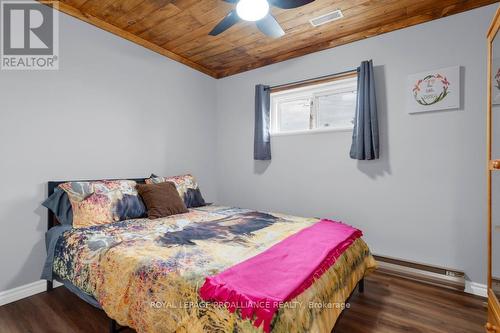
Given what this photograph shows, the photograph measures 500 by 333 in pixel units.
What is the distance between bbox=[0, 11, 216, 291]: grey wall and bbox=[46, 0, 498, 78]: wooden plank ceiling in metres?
0.18

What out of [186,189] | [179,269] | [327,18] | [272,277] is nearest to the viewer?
[272,277]

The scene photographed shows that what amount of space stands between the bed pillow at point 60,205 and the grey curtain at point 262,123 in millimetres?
2172

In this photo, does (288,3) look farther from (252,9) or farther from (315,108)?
(315,108)

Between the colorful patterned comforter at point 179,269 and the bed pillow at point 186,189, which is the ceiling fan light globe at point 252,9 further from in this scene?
the bed pillow at point 186,189

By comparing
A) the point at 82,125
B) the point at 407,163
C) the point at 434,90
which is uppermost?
the point at 434,90

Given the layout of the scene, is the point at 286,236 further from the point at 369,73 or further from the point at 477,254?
the point at 369,73

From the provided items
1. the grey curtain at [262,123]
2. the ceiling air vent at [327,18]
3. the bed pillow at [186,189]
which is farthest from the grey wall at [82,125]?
the ceiling air vent at [327,18]

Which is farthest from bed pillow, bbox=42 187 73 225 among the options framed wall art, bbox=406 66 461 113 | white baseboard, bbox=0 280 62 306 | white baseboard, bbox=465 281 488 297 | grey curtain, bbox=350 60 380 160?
white baseboard, bbox=465 281 488 297

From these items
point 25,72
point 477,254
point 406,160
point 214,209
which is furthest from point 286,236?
point 25,72

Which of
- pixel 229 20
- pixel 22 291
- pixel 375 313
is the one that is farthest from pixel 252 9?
pixel 22 291

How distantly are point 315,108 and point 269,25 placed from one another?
137 centimetres

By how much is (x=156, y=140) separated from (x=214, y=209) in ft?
3.81

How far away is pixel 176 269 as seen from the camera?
4.25 feet

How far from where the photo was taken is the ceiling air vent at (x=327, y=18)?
95.7 inches
